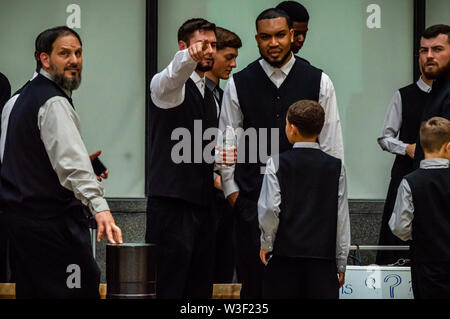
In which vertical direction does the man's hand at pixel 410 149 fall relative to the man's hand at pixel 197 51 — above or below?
below

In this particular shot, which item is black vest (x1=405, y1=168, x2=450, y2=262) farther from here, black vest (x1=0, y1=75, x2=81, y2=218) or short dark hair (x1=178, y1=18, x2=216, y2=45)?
black vest (x1=0, y1=75, x2=81, y2=218)

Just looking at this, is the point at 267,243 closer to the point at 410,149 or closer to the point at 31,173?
the point at 31,173

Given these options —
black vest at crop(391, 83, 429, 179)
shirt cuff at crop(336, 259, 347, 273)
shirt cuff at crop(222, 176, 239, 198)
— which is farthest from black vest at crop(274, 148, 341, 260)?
black vest at crop(391, 83, 429, 179)

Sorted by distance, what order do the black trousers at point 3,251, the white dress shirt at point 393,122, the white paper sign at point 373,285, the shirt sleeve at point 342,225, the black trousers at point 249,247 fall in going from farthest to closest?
the white dress shirt at point 393,122
the black trousers at point 3,251
the white paper sign at point 373,285
the black trousers at point 249,247
the shirt sleeve at point 342,225

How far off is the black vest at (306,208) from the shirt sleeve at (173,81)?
72 centimetres

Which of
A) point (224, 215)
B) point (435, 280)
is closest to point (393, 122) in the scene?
point (224, 215)

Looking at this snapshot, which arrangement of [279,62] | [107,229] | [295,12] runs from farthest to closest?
[295,12]
[279,62]
[107,229]

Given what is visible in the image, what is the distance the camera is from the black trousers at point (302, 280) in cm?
556

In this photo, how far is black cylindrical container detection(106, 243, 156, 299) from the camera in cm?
508

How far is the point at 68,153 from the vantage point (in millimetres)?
5113

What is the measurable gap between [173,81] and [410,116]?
9.26 feet

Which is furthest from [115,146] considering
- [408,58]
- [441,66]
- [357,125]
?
[441,66]

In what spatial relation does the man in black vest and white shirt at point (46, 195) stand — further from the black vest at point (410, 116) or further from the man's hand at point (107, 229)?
the black vest at point (410, 116)

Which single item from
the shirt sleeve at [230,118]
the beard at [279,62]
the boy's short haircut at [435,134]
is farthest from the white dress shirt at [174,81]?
the boy's short haircut at [435,134]
